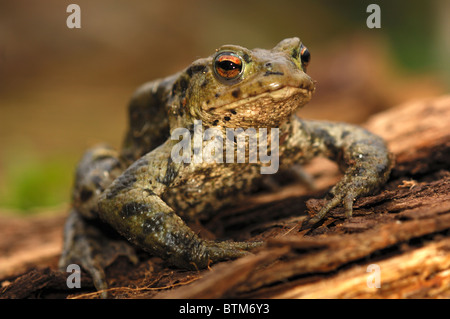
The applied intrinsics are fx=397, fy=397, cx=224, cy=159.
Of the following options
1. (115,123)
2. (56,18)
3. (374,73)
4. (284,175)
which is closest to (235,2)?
(56,18)

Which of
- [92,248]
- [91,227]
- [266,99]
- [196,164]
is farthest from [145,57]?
[266,99]

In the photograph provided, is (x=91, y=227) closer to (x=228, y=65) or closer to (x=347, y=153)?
(x=228, y=65)

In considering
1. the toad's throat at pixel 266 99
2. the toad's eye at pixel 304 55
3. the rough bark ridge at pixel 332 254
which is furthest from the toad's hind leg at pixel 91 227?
the toad's eye at pixel 304 55

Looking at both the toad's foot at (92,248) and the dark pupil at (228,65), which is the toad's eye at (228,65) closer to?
the dark pupil at (228,65)

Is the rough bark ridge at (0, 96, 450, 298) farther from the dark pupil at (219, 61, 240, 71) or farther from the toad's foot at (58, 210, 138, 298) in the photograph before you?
the dark pupil at (219, 61, 240, 71)

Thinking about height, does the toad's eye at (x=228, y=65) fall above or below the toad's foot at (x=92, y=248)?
above

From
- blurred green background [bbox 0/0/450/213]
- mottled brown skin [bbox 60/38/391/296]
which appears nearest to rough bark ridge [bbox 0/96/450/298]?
mottled brown skin [bbox 60/38/391/296]
